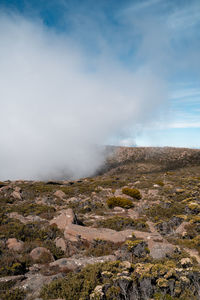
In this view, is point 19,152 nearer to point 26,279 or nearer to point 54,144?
point 54,144

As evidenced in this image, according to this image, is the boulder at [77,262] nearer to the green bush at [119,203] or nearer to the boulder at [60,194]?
the green bush at [119,203]

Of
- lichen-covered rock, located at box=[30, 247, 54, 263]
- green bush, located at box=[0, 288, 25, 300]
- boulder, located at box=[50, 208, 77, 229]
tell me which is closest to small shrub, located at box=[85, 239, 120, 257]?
lichen-covered rock, located at box=[30, 247, 54, 263]

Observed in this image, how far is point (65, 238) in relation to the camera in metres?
10.4

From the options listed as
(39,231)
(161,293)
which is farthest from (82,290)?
(39,231)

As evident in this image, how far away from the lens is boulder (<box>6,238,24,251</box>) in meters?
9.26

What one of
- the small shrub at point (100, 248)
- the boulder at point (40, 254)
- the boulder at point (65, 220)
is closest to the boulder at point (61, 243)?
the boulder at point (40, 254)

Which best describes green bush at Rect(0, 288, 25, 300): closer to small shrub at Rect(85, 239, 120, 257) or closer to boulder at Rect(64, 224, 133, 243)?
small shrub at Rect(85, 239, 120, 257)

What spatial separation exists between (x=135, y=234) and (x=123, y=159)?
71.0 m

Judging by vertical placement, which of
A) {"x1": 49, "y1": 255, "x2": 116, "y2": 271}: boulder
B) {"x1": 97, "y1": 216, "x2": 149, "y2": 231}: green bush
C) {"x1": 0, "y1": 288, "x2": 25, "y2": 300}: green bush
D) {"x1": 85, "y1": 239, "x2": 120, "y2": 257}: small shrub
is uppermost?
{"x1": 0, "y1": 288, "x2": 25, "y2": 300}: green bush

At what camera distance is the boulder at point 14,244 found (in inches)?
364

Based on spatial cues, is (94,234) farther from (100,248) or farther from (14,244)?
(14,244)

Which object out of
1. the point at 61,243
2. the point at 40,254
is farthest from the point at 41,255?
the point at 61,243

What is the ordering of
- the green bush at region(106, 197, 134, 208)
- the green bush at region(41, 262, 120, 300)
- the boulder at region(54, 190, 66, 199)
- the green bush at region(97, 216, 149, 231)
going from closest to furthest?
the green bush at region(41, 262, 120, 300) < the green bush at region(97, 216, 149, 231) < the green bush at region(106, 197, 134, 208) < the boulder at region(54, 190, 66, 199)

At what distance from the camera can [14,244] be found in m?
9.50
